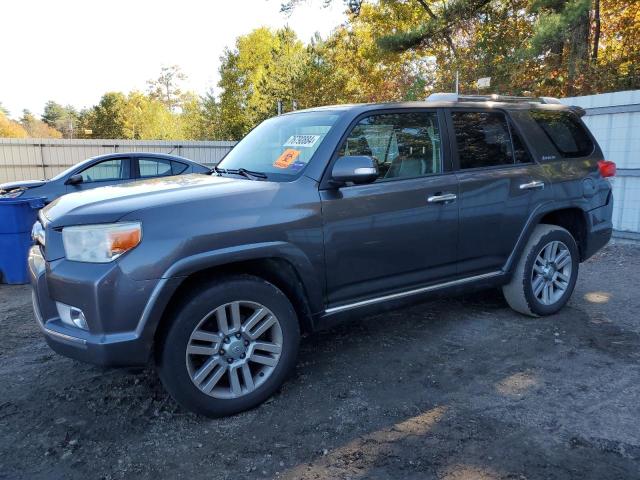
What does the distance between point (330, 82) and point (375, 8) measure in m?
6.01

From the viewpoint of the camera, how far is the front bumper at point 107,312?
2.59 m

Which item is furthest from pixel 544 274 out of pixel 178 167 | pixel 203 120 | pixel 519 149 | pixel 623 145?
pixel 203 120

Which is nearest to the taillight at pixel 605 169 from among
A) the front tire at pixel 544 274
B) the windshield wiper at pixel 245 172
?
the front tire at pixel 544 274

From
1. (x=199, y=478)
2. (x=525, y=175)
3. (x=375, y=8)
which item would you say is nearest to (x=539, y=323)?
(x=525, y=175)

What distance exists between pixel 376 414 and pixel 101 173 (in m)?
6.98

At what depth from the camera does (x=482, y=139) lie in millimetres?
4121

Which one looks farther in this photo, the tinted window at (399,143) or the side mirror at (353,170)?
the tinted window at (399,143)

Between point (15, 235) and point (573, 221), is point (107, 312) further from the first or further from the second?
point (15, 235)

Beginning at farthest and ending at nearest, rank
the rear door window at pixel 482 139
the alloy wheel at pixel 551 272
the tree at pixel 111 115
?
the tree at pixel 111 115 < the alloy wheel at pixel 551 272 < the rear door window at pixel 482 139

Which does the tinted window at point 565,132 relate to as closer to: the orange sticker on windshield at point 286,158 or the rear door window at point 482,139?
the rear door window at point 482,139

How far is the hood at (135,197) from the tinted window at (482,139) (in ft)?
5.57

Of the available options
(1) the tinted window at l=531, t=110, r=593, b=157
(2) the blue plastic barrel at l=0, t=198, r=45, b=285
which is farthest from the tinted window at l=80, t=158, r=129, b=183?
(1) the tinted window at l=531, t=110, r=593, b=157

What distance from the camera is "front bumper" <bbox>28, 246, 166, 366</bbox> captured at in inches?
102

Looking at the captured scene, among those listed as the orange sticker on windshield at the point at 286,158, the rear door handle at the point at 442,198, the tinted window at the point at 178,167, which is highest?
the orange sticker on windshield at the point at 286,158
